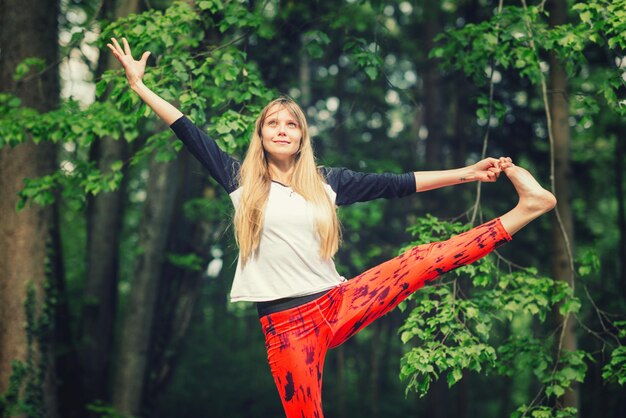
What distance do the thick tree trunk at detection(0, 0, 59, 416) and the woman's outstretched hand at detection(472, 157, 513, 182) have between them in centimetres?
458

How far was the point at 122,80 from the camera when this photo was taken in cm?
510

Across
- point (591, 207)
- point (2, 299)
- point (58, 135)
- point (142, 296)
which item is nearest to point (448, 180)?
point (58, 135)

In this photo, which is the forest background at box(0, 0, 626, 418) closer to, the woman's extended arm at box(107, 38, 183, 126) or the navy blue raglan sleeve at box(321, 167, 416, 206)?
the navy blue raglan sleeve at box(321, 167, 416, 206)

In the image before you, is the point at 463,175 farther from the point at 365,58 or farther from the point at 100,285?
the point at 100,285

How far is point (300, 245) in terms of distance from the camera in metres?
3.34

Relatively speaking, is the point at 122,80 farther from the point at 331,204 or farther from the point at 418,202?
Result: the point at 418,202

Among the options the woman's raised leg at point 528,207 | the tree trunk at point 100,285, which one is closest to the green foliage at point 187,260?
the tree trunk at point 100,285

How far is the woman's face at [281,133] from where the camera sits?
3.50 m

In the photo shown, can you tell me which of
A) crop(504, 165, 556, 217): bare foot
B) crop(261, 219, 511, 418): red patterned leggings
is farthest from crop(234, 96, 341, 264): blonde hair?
crop(504, 165, 556, 217): bare foot

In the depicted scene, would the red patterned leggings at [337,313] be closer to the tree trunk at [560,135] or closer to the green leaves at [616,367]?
the green leaves at [616,367]

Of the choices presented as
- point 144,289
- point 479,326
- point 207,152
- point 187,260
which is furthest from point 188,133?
point 144,289

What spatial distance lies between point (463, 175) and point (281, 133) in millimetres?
961

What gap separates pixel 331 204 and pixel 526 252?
9049 millimetres

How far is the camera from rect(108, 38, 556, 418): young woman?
3328mm
